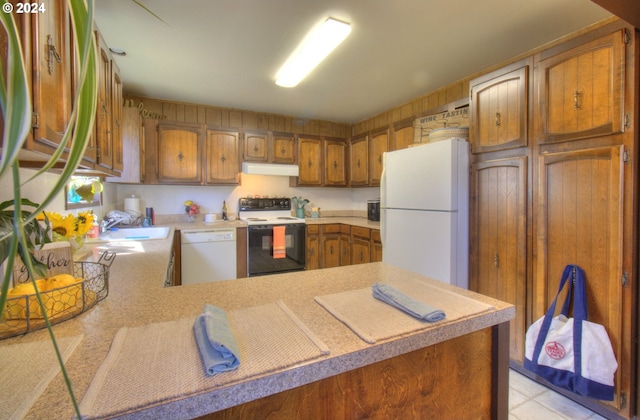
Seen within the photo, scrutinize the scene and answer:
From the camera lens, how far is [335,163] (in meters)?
4.27

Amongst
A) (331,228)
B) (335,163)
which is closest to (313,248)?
(331,228)

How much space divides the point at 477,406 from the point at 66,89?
1660mm

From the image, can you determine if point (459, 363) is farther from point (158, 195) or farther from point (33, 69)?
point (158, 195)

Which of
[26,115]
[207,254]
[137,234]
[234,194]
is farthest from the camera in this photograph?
[234,194]

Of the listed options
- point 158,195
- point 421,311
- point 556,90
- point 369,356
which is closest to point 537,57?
point 556,90

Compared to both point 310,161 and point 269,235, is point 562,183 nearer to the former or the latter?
point 269,235

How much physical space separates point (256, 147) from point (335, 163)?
46.5 inches

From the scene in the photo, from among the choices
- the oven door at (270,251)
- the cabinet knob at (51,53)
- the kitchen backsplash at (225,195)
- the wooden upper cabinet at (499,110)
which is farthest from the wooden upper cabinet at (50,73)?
the oven door at (270,251)

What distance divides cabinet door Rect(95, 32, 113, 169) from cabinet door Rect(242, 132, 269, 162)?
2064 millimetres

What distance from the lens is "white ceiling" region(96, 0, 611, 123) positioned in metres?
1.77

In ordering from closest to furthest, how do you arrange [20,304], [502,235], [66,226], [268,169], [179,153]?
[20,304] → [66,226] → [502,235] → [179,153] → [268,169]

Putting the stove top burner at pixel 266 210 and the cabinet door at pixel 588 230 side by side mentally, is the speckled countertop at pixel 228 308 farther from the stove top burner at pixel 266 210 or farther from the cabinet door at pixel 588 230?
the stove top burner at pixel 266 210

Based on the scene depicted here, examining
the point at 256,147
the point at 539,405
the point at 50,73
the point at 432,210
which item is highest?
the point at 256,147

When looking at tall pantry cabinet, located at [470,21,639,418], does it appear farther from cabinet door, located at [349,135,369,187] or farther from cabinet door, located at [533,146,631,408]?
cabinet door, located at [349,135,369,187]
